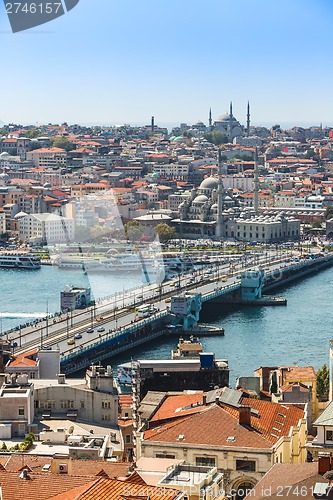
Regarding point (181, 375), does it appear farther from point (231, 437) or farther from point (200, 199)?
point (200, 199)

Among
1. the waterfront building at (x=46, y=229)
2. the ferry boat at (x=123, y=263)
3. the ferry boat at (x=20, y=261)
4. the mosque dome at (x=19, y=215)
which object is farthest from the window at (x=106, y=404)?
the mosque dome at (x=19, y=215)

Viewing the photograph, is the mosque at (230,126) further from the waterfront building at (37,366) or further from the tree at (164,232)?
the waterfront building at (37,366)

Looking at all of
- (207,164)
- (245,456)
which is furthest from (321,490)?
(207,164)

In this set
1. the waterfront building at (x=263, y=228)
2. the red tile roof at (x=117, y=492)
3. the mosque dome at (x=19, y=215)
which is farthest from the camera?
the mosque dome at (x=19, y=215)

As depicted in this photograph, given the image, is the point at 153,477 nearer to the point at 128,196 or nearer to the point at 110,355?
the point at 110,355

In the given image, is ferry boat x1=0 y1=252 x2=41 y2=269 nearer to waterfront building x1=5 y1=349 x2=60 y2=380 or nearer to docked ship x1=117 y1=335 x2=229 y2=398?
waterfront building x1=5 y1=349 x2=60 y2=380

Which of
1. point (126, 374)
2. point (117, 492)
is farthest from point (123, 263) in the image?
point (117, 492)
